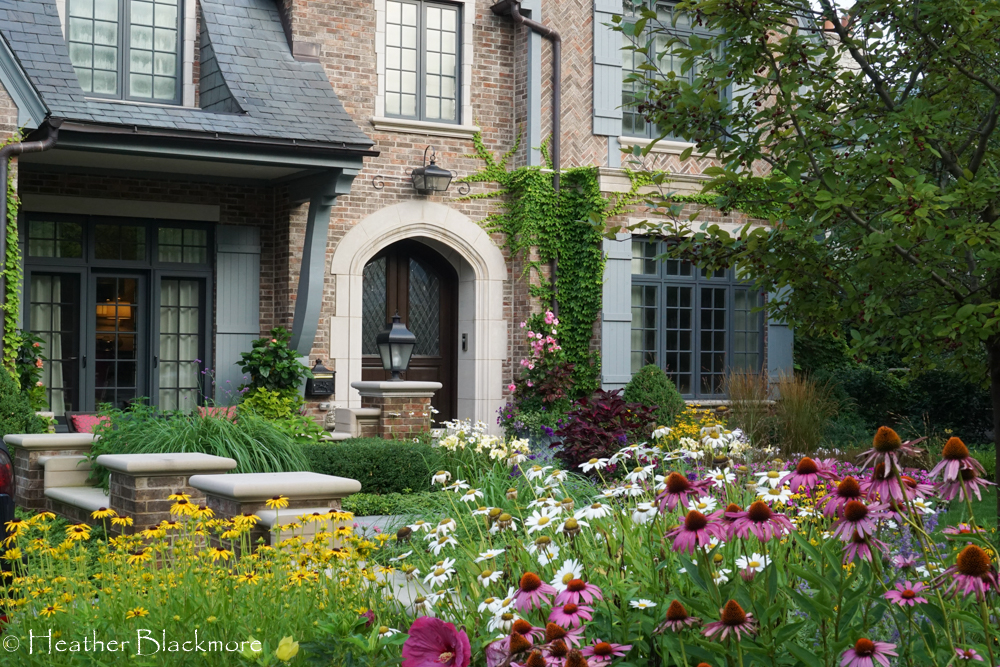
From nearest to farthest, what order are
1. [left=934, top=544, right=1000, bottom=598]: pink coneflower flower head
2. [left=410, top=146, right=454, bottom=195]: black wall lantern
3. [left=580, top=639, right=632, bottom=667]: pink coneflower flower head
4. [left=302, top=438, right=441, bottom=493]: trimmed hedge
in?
[left=934, top=544, right=1000, bottom=598]: pink coneflower flower head → [left=580, top=639, right=632, bottom=667]: pink coneflower flower head → [left=302, top=438, right=441, bottom=493]: trimmed hedge → [left=410, top=146, right=454, bottom=195]: black wall lantern

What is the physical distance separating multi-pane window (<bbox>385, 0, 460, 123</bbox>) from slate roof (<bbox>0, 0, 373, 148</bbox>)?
41.5 inches

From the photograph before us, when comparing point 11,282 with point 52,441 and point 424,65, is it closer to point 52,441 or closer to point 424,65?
point 52,441

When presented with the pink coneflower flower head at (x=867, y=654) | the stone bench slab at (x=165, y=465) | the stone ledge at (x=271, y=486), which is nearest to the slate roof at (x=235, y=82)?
the stone bench slab at (x=165, y=465)

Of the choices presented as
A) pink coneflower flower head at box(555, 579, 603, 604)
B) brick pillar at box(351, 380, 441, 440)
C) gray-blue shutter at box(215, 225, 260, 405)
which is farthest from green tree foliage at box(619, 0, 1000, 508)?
gray-blue shutter at box(215, 225, 260, 405)

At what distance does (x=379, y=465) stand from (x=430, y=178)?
4708mm

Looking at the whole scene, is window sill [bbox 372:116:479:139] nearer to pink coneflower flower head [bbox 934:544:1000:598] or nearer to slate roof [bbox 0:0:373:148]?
slate roof [bbox 0:0:373:148]

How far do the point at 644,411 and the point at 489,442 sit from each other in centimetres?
196

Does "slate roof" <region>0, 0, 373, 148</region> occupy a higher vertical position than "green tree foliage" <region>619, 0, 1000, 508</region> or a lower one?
higher

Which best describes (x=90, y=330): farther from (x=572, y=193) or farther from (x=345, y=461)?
(x=572, y=193)

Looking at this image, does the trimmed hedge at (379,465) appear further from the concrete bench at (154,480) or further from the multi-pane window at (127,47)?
the multi-pane window at (127,47)

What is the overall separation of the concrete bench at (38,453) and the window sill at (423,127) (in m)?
5.63

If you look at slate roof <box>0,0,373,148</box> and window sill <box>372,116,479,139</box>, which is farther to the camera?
window sill <box>372,116,479,139</box>

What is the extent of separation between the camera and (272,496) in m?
5.61

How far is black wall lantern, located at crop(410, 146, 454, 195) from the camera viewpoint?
12.8 metres
